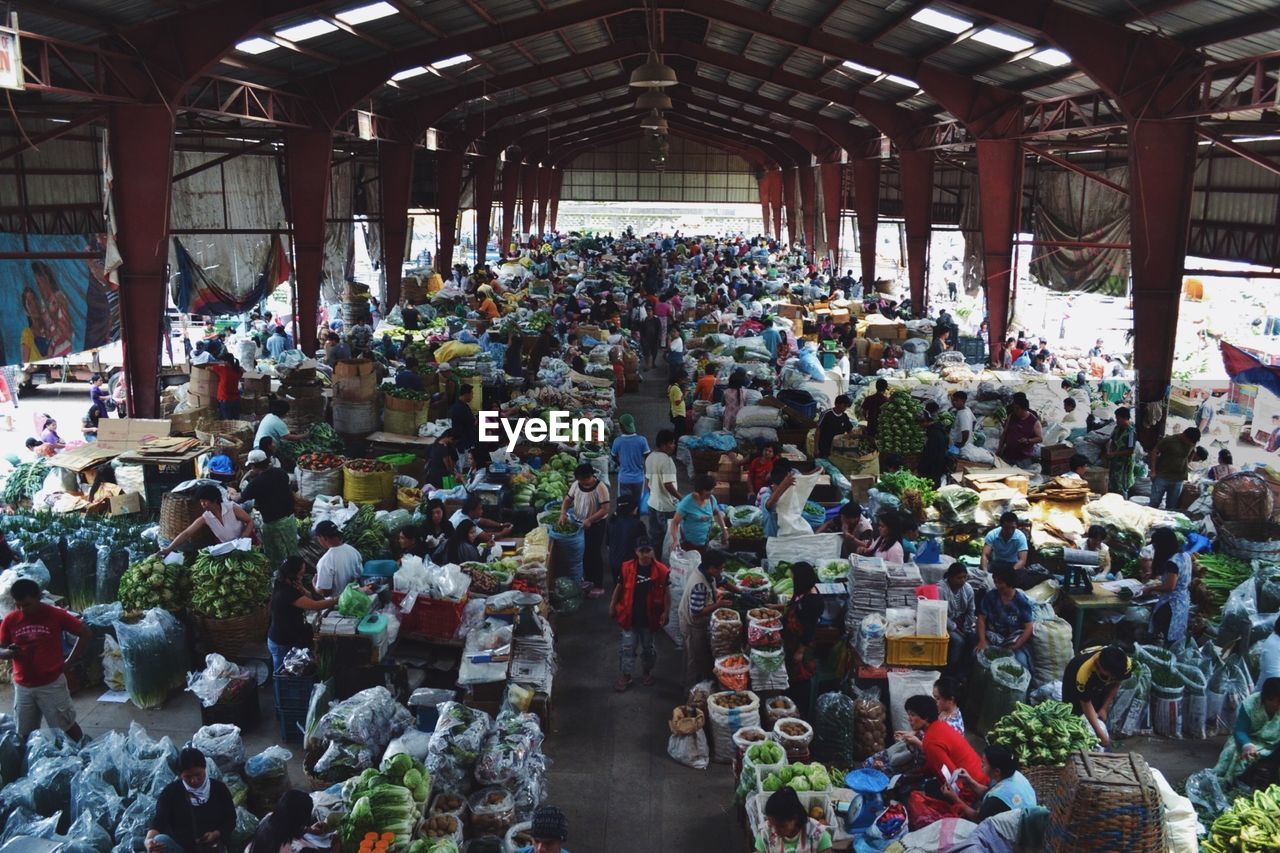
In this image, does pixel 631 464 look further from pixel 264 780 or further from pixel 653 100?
pixel 653 100

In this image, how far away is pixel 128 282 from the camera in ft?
33.9

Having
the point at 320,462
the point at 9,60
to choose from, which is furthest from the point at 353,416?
the point at 9,60

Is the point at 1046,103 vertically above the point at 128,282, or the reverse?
the point at 1046,103

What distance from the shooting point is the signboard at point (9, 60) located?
640 centimetres

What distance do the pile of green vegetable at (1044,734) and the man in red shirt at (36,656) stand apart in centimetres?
548

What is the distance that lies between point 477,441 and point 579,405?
8.04ft

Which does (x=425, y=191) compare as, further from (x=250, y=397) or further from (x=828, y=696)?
(x=828, y=696)

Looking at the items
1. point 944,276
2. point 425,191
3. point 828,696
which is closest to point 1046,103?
point 828,696

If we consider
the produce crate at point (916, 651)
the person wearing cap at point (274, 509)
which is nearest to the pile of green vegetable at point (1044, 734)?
the produce crate at point (916, 651)

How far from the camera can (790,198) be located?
136 ft

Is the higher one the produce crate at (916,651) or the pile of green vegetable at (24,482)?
the pile of green vegetable at (24,482)

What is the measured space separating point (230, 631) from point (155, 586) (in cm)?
62

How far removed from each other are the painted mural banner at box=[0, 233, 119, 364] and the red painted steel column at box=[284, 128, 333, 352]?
9.05ft

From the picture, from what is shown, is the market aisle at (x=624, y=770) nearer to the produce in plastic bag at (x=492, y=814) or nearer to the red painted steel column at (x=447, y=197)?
the produce in plastic bag at (x=492, y=814)
